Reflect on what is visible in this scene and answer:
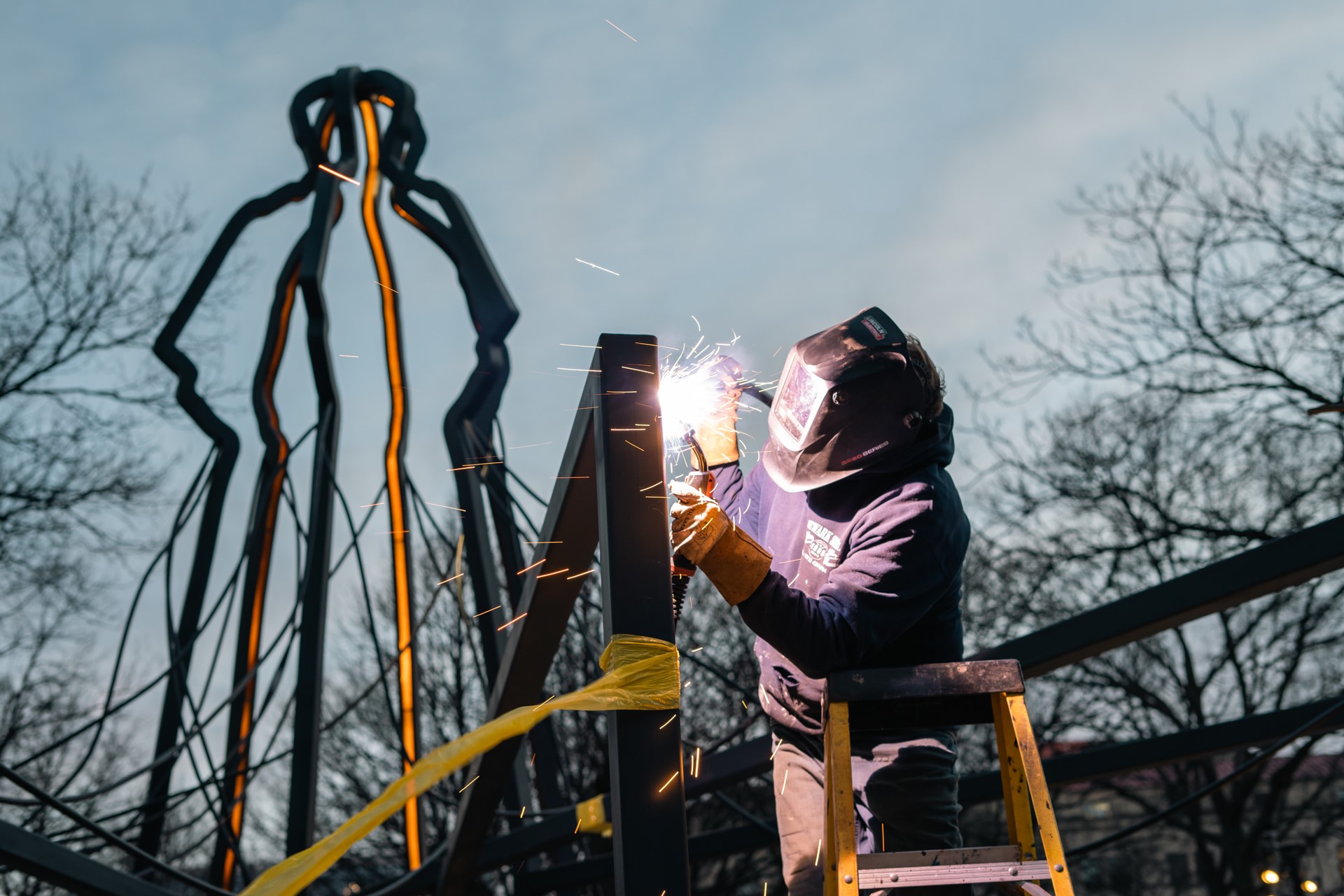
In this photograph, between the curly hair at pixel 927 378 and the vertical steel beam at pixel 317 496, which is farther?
the vertical steel beam at pixel 317 496

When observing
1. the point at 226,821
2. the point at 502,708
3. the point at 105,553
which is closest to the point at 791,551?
the point at 502,708

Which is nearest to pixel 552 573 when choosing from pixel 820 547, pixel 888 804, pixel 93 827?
pixel 820 547

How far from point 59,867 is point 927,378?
9.45 ft

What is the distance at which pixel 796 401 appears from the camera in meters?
2.48

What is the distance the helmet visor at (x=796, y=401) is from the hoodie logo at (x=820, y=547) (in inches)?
9.5

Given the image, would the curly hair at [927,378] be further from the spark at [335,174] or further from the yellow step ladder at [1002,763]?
the spark at [335,174]

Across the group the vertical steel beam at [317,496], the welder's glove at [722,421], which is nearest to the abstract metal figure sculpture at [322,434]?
the vertical steel beam at [317,496]

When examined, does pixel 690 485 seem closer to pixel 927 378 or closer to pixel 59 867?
pixel 927 378

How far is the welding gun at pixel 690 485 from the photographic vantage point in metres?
2.29

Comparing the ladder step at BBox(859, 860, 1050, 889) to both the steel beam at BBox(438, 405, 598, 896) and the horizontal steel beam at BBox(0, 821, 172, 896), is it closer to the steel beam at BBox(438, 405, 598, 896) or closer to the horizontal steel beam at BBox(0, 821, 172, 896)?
the steel beam at BBox(438, 405, 598, 896)

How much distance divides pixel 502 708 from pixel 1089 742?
42.3ft

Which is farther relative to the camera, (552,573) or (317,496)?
(317,496)

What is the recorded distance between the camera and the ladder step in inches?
73.0

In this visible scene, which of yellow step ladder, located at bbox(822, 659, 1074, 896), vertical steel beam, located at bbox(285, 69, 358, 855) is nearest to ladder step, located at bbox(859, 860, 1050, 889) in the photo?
yellow step ladder, located at bbox(822, 659, 1074, 896)
